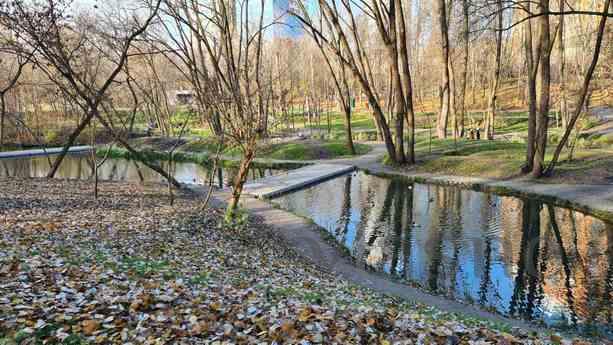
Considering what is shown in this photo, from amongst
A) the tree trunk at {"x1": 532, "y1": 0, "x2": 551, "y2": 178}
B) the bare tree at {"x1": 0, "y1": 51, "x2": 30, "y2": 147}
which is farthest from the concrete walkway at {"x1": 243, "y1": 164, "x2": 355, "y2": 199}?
the tree trunk at {"x1": 532, "y1": 0, "x2": 551, "y2": 178}

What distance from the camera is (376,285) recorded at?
8.91 meters

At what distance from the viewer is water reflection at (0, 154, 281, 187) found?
2673 centimetres

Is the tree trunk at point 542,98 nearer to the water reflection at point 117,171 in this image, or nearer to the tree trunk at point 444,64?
the tree trunk at point 444,64

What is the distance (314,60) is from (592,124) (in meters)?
36.8

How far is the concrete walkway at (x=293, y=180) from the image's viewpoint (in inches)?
753

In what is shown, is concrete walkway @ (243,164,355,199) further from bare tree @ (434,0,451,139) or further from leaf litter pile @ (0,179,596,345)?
bare tree @ (434,0,451,139)

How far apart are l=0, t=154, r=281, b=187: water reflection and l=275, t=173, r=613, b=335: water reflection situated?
970cm

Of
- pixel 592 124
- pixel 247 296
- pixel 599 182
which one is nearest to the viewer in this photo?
pixel 247 296

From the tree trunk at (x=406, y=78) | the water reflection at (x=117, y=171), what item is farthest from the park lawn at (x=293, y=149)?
the tree trunk at (x=406, y=78)

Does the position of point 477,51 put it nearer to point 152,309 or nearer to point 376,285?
point 376,285

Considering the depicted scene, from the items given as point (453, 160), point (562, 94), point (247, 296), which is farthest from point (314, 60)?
Answer: point (247, 296)

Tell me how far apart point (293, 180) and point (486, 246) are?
11.8 m

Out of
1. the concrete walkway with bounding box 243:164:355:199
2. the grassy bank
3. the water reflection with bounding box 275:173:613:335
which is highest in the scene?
the grassy bank

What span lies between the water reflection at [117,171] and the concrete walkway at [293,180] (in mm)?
3335
